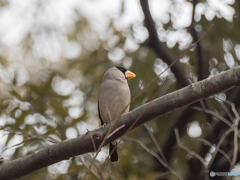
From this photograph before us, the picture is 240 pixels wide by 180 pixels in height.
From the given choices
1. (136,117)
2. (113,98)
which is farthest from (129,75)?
(136,117)

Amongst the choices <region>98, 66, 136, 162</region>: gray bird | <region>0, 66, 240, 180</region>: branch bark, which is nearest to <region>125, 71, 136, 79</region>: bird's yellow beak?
<region>98, 66, 136, 162</region>: gray bird

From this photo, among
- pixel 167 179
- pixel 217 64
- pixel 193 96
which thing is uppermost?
pixel 193 96

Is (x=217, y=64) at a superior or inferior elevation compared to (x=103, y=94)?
inferior

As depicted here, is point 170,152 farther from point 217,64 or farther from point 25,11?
point 25,11

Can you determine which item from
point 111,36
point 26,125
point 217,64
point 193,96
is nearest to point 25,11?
point 111,36

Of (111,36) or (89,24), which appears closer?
(111,36)

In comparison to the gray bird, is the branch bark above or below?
above

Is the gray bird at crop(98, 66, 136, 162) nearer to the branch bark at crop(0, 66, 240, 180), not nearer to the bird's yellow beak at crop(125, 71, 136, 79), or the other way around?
the bird's yellow beak at crop(125, 71, 136, 79)

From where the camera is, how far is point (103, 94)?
3.92m

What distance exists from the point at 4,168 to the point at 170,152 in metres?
2.95

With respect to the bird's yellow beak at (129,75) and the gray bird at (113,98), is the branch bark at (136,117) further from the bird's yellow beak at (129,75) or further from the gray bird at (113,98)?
the bird's yellow beak at (129,75)

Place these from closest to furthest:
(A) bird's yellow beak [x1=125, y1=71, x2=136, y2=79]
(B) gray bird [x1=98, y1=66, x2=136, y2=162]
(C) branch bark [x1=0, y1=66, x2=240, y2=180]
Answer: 1. (C) branch bark [x1=0, y1=66, x2=240, y2=180]
2. (B) gray bird [x1=98, y1=66, x2=136, y2=162]
3. (A) bird's yellow beak [x1=125, y1=71, x2=136, y2=79]

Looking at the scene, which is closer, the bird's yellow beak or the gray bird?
the gray bird

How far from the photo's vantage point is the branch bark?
2.10 metres
